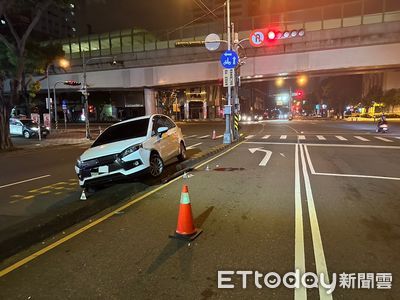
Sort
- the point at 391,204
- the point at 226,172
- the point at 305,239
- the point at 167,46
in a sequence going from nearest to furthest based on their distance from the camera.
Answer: the point at 305,239, the point at 391,204, the point at 226,172, the point at 167,46

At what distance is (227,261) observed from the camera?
440cm

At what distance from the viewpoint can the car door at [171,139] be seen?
36.9ft

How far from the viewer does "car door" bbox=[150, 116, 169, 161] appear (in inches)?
388

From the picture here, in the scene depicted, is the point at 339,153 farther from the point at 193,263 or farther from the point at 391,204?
the point at 193,263

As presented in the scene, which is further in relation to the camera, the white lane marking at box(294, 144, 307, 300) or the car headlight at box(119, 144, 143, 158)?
the car headlight at box(119, 144, 143, 158)

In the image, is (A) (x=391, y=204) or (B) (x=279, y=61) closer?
(A) (x=391, y=204)

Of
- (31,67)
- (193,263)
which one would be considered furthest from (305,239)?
(31,67)

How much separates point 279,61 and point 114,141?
28.0 metres

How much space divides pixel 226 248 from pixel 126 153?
14.5 feet

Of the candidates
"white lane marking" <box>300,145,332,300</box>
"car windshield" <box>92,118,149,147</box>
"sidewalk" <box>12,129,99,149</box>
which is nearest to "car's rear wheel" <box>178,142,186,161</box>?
"car windshield" <box>92,118,149,147</box>

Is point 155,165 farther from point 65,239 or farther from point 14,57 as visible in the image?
point 14,57

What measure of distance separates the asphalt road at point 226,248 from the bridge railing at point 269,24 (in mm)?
18755

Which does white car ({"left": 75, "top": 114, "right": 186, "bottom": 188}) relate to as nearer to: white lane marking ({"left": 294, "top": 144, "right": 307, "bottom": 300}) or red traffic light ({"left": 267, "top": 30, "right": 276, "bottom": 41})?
white lane marking ({"left": 294, "top": 144, "right": 307, "bottom": 300})

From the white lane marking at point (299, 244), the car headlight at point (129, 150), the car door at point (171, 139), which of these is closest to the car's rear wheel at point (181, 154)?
the car door at point (171, 139)
